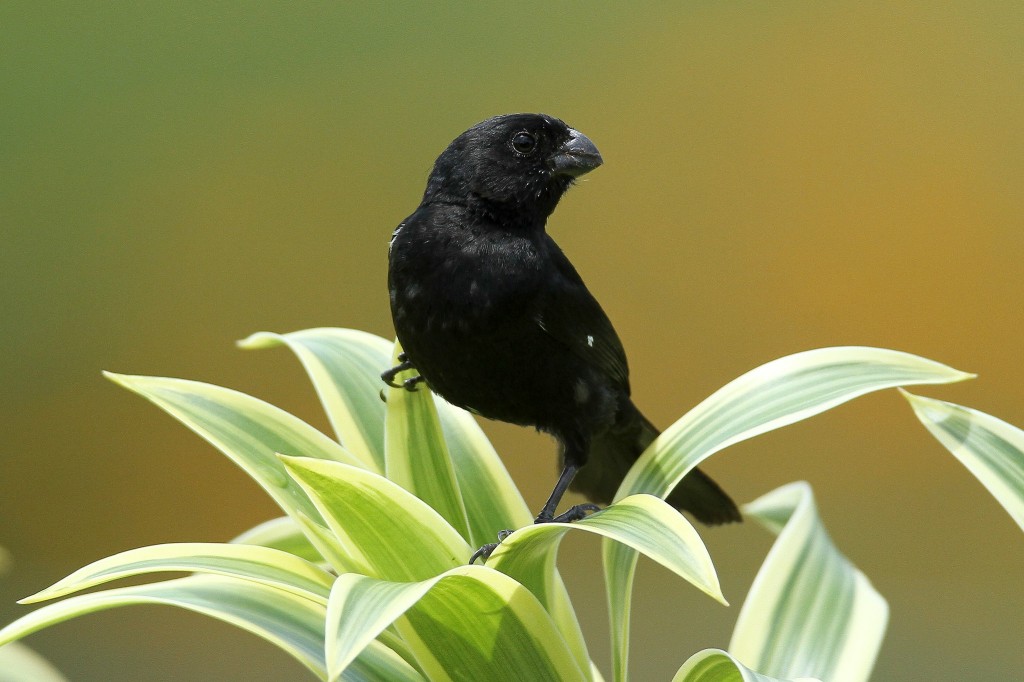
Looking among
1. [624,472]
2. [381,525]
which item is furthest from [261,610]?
[624,472]

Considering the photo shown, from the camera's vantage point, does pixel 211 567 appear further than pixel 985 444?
No

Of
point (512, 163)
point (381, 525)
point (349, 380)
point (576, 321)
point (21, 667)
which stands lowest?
point (21, 667)

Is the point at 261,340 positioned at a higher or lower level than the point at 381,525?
higher

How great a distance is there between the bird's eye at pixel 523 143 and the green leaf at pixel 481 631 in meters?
0.58

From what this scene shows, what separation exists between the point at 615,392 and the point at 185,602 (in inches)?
24.4

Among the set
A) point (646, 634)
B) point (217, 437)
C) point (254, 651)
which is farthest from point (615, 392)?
point (254, 651)

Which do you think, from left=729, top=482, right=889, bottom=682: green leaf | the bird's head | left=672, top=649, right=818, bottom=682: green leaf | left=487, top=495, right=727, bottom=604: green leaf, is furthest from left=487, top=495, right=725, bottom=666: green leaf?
the bird's head

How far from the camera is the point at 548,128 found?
1.28m

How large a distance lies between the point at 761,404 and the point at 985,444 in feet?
0.82

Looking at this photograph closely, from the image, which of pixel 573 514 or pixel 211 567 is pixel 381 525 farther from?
pixel 573 514

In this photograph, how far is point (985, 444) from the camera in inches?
41.7

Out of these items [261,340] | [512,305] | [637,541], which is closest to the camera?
[637,541]

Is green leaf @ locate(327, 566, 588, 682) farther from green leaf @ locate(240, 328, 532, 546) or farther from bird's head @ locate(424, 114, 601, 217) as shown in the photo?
bird's head @ locate(424, 114, 601, 217)

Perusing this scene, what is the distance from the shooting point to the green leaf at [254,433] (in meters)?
1.08
